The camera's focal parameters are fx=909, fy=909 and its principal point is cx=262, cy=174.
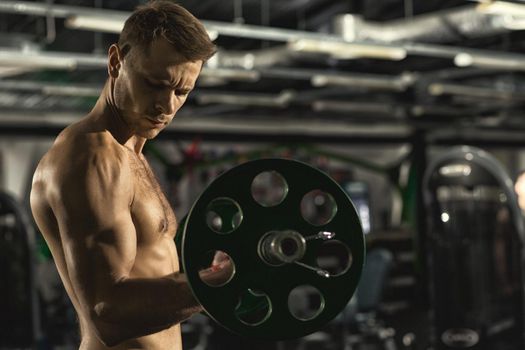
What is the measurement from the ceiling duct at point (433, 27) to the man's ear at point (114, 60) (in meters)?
5.27

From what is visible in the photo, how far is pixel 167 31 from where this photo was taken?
1.70 metres

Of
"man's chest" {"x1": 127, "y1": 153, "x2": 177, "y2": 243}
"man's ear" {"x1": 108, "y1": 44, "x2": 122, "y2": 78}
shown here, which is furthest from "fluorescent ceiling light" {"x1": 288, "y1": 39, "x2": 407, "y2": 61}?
"man's ear" {"x1": 108, "y1": 44, "x2": 122, "y2": 78}

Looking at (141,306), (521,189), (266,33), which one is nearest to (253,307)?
(141,306)

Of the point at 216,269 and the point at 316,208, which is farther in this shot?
the point at 316,208

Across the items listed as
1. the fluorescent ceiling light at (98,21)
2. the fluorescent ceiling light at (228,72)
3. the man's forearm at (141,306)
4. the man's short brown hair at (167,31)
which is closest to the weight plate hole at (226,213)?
the man's forearm at (141,306)

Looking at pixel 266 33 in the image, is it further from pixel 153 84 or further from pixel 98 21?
pixel 153 84

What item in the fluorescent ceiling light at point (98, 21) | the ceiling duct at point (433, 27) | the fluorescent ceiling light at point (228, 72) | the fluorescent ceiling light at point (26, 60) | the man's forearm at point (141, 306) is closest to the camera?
the man's forearm at point (141, 306)

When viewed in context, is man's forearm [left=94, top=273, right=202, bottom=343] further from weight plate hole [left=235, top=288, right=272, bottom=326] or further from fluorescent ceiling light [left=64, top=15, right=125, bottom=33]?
fluorescent ceiling light [left=64, top=15, right=125, bottom=33]

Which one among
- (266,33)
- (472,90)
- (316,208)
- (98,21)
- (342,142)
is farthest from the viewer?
(342,142)

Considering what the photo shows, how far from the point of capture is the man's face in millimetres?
1695

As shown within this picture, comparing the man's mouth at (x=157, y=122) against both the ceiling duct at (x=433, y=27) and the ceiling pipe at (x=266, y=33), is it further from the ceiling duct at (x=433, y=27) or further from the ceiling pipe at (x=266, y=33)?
the ceiling duct at (x=433, y=27)

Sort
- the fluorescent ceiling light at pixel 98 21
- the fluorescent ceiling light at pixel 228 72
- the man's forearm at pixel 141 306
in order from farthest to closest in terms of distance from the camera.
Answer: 1. the fluorescent ceiling light at pixel 228 72
2. the fluorescent ceiling light at pixel 98 21
3. the man's forearm at pixel 141 306

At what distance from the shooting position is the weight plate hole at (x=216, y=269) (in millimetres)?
1668

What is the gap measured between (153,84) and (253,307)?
1.54 ft
